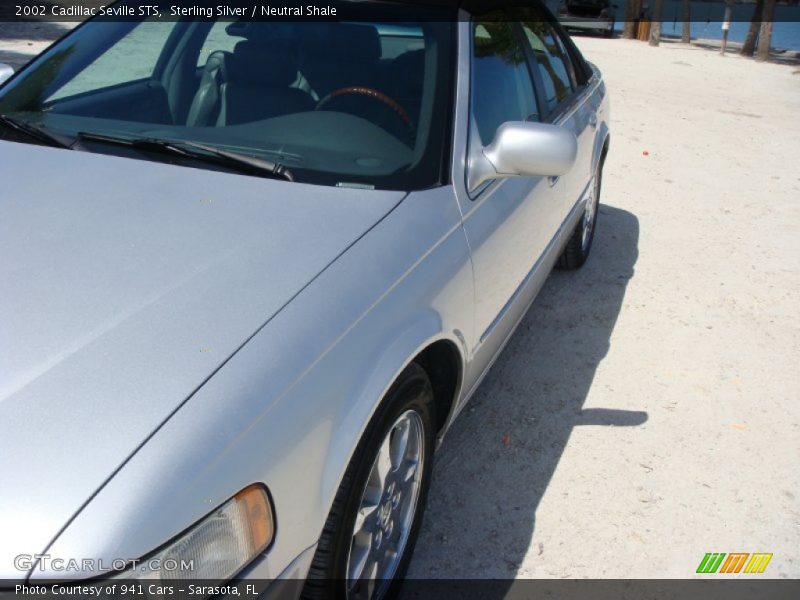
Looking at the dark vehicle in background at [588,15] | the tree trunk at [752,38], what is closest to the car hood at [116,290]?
the tree trunk at [752,38]

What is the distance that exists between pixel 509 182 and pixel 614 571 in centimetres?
133

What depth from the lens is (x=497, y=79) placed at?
295 centimetres

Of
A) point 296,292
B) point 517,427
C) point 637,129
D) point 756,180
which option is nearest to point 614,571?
point 517,427

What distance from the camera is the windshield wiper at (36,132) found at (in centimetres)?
247

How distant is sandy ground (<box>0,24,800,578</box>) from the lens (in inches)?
106

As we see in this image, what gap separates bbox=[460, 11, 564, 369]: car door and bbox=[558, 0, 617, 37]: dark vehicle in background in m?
20.9

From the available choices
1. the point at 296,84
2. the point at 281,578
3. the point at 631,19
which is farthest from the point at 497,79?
the point at 631,19

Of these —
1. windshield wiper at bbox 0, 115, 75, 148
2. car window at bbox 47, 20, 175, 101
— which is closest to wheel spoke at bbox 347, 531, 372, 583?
windshield wiper at bbox 0, 115, 75, 148

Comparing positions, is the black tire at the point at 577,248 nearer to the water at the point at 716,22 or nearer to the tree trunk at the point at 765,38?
the tree trunk at the point at 765,38

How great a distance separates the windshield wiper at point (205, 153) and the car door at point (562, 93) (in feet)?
4.54

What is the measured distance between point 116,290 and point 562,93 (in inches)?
106

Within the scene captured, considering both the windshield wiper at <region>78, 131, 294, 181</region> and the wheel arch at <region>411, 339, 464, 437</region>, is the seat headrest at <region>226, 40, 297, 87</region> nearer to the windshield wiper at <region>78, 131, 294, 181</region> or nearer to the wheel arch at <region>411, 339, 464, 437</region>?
the windshield wiper at <region>78, 131, 294, 181</region>

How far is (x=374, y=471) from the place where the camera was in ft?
6.63

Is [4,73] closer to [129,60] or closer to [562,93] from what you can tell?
[129,60]
